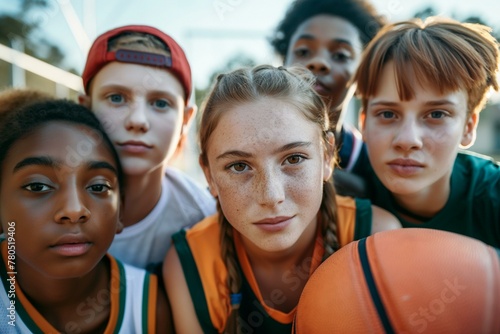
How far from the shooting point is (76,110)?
1.87 meters

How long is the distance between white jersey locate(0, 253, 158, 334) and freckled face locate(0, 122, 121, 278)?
140 millimetres

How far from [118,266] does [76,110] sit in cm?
66

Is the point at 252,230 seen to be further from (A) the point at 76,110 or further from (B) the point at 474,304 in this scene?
(A) the point at 76,110

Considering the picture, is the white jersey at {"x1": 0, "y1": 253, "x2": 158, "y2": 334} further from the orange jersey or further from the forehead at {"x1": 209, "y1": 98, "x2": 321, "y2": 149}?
the forehead at {"x1": 209, "y1": 98, "x2": 321, "y2": 149}

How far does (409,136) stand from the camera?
186 cm

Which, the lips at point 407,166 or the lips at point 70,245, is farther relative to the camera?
the lips at point 407,166

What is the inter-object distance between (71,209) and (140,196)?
2.40 feet

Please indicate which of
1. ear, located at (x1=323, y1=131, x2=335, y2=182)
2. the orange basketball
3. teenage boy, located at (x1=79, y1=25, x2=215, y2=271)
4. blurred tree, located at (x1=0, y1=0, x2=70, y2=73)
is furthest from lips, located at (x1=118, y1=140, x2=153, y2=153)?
blurred tree, located at (x1=0, y1=0, x2=70, y2=73)

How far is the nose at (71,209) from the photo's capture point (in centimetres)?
157

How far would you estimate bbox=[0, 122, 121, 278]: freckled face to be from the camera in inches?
62.2

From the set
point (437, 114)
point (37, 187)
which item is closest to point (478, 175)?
point (437, 114)

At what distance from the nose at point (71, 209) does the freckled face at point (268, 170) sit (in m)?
0.48

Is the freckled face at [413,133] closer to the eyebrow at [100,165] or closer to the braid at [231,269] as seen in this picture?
the braid at [231,269]

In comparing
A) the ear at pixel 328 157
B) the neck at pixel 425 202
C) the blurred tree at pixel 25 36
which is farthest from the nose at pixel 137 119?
the blurred tree at pixel 25 36
